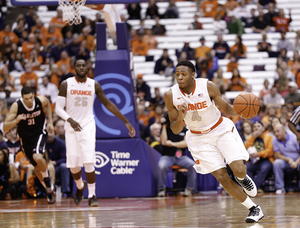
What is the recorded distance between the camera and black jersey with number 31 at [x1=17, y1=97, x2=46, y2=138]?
890 cm

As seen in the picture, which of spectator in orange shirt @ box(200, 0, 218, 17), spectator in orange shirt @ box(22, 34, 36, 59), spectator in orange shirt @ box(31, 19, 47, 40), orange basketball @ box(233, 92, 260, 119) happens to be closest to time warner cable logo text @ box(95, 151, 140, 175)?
orange basketball @ box(233, 92, 260, 119)

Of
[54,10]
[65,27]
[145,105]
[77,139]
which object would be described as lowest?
[77,139]

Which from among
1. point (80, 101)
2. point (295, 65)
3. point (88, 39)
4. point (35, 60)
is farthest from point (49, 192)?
point (295, 65)

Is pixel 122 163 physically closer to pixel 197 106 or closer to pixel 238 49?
pixel 197 106

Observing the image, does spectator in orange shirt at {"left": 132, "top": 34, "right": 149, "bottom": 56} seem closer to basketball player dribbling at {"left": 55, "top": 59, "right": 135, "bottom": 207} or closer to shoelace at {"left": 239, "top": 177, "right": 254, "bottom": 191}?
basketball player dribbling at {"left": 55, "top": 59, "right": 135, "bottom": 207}

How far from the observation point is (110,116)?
9.96 m

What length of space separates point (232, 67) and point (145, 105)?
11.3 feet

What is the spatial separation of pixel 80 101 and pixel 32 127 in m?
1.37

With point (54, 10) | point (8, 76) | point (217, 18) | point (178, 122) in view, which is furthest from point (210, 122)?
point (54, 10)

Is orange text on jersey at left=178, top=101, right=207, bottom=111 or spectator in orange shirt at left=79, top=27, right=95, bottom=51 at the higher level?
spectator in orange shirt at left=79, top=27, right=95, bottom=51

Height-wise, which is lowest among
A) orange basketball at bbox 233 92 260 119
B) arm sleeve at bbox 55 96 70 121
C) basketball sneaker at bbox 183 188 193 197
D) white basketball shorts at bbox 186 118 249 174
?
basketball sneaker at bbox 183 188 193 197

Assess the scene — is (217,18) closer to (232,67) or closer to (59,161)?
(232,67)

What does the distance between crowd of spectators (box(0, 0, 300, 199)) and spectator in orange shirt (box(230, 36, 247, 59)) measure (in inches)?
1.4

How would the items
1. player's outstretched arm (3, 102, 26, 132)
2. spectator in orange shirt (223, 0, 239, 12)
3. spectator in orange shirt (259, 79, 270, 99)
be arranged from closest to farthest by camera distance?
1. player's outstretched arm (3, 102, 26, 132)
2. spectator in orange shirt (259, 79, 270, 99)
3. spectator in orange shirt (223, 0, 239, 12)
